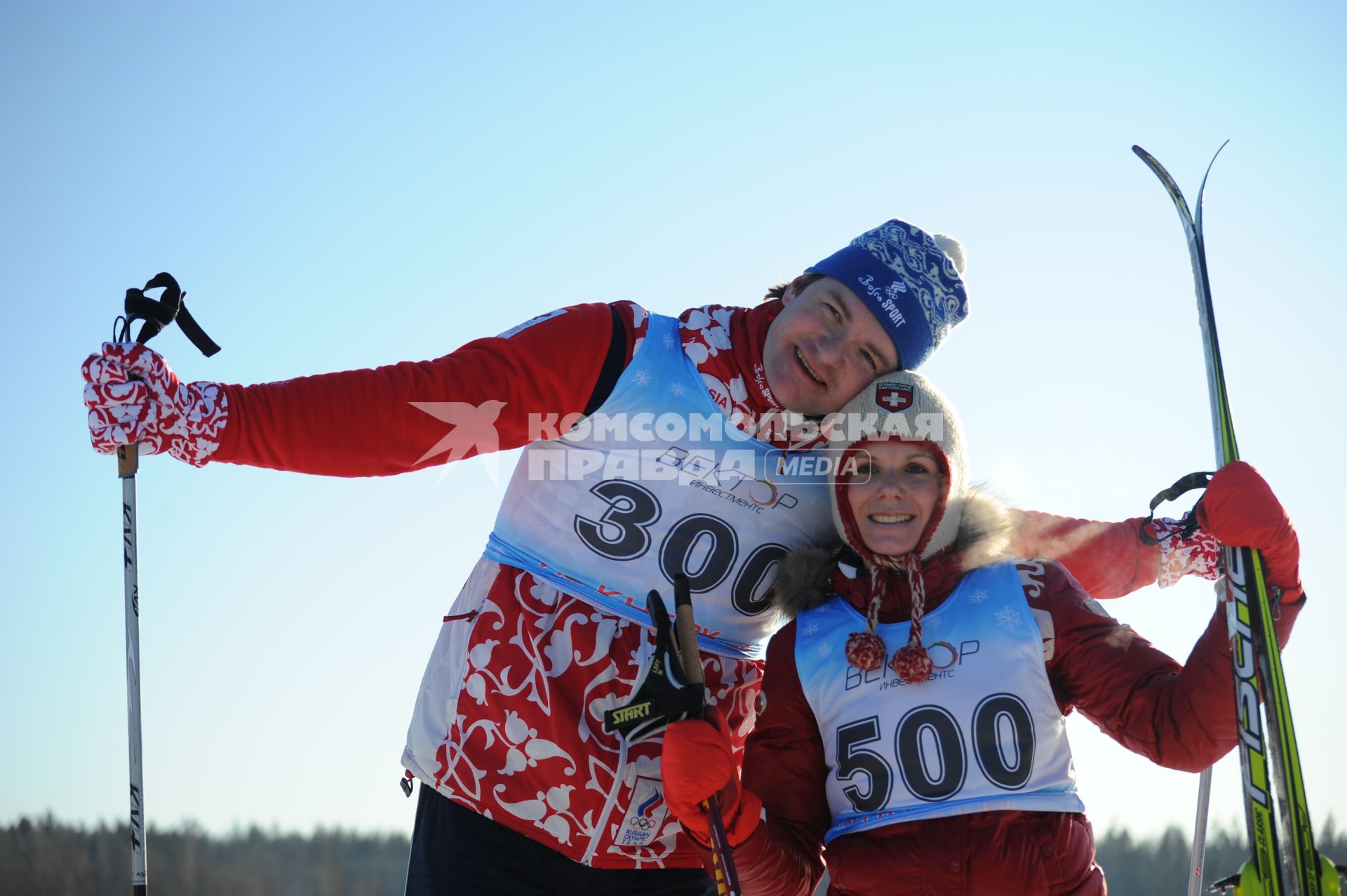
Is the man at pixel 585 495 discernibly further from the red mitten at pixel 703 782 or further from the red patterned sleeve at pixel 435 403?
the red mitten at pixel 703 782

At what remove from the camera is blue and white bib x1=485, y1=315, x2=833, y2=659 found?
8.29 feet

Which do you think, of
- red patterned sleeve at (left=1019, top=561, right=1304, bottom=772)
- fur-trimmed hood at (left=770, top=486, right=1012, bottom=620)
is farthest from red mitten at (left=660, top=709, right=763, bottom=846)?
red patterned sleeve at (left=1019, top=561, right=1304, bottom=772)

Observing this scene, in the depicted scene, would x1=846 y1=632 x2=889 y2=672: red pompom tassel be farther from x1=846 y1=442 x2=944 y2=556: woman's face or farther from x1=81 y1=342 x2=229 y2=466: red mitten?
x1=81 y1=342 x2=229 y2=466: red mitten

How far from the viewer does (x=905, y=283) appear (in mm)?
2674

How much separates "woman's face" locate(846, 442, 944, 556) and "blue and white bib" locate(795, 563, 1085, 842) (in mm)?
168

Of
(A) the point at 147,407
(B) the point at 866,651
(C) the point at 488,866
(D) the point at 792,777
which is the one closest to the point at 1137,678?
(B) the point at 866,651

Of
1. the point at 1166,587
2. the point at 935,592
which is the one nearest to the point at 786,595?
the point at 935,592

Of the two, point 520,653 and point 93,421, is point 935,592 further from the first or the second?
point 93,421

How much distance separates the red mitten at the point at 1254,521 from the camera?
7.02 feet

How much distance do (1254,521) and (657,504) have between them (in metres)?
1.12

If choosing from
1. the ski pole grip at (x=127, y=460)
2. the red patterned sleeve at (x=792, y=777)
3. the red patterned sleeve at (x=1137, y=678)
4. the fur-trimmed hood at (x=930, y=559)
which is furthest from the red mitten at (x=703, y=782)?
the ski pole grip at (x=127, y=460)

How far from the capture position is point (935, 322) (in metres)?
2.73

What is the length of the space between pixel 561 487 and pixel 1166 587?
157cm

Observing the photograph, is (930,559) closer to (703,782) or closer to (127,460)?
(703,782)
